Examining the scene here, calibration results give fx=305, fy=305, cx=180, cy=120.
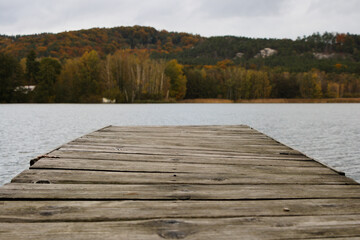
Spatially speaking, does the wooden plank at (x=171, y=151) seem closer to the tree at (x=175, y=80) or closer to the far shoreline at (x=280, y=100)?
the tree at (x=175, y=80)

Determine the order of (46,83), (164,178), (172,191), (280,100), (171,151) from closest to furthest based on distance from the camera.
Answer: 1. (172,191)
2. (164,178)
3. (171,151)
4. (46,83)
5. (280,100)

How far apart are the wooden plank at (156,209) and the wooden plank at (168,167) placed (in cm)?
84

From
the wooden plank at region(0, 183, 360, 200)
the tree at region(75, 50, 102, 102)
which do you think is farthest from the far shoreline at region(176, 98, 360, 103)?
the wooden plank at region(0, 183, 360, 200)

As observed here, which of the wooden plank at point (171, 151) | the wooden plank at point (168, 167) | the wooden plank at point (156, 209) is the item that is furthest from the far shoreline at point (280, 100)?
the wooden plank at point (156, 209)

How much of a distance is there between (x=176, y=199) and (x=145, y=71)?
1881 inches

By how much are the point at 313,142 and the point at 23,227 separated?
8830mm

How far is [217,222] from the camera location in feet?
5.59

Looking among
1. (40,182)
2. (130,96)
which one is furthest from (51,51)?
(40,182)

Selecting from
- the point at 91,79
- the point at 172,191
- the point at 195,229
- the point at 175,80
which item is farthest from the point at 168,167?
the point at 175,80

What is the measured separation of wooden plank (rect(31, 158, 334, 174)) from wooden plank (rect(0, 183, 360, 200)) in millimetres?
488

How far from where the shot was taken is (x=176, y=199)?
209 cm

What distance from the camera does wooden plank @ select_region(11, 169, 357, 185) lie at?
98.9 inches

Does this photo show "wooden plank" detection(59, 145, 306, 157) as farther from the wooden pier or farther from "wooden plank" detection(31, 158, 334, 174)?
"wooden plank" detection(31, 158, 334, 174)

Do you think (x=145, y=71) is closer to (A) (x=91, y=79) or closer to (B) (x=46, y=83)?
(A) (x=91, y=79)
